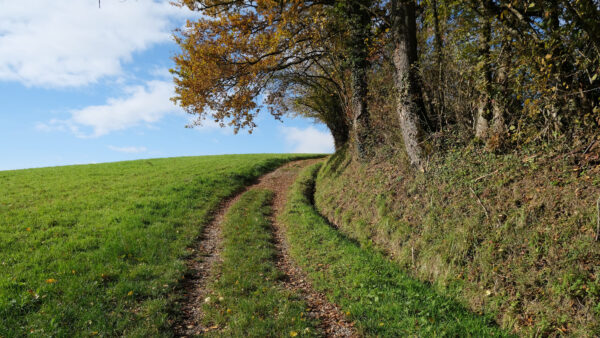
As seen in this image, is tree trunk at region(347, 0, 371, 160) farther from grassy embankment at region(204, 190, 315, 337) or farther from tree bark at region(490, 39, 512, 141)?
grassy embankment at region(204, 190, 315, 337)

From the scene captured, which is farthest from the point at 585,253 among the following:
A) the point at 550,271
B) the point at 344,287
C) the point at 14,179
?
the point at 14,179

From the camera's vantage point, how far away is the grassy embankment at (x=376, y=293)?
205 inches

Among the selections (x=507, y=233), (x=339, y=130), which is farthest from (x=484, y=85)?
(x=339, y=130)

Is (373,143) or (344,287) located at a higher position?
(373,143)

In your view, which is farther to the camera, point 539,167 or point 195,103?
point 195,103

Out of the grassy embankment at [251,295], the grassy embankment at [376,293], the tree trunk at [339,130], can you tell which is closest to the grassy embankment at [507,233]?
the grassy embankment at [376,293]

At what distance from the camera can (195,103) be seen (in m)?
16.2

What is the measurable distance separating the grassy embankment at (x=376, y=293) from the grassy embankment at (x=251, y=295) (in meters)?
0.95

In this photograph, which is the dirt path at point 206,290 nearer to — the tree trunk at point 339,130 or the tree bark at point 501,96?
the tree bark at point 501,96

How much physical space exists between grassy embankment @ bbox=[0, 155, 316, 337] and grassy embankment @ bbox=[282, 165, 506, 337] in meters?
3.70

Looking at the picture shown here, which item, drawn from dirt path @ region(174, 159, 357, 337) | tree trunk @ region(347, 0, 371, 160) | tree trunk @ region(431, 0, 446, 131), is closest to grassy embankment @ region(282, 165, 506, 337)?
dirt path @ region(174, 159, 357, 337)

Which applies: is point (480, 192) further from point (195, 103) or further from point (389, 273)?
point (195, 103)

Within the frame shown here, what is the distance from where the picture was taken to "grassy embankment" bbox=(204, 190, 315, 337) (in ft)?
18.2

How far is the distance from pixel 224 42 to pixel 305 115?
1441 cm
